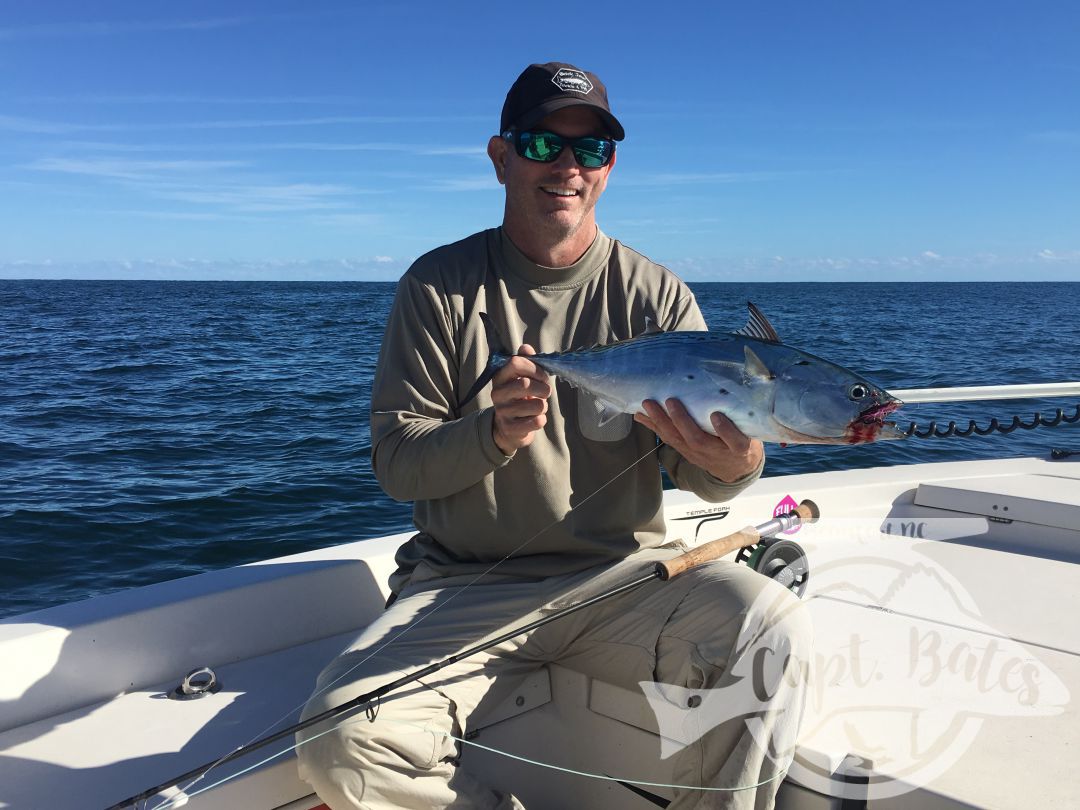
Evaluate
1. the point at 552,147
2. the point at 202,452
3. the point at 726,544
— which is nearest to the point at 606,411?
the point at 726,544

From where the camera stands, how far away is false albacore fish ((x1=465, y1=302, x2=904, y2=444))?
86.3 inches

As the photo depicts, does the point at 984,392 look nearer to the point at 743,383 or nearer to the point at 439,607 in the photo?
the point at 743,383

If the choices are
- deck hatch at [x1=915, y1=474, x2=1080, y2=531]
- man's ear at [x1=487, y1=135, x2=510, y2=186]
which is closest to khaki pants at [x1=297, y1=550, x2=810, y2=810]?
man's ear at [x1=487, y1=135, x2=510, y2=186]

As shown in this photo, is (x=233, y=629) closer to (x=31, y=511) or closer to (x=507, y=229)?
(x=507, y=229)

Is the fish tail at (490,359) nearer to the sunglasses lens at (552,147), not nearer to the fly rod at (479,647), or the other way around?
the sunglasses lens at (552,147)

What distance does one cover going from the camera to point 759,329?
7.97 feet

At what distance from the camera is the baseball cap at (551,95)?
2.96 m

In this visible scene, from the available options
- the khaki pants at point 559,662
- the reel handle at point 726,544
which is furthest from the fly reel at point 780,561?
the khaki pants at point 559,662

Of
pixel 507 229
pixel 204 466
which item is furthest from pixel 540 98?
pixel 204 466

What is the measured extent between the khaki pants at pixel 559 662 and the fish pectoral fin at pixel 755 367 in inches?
26.8

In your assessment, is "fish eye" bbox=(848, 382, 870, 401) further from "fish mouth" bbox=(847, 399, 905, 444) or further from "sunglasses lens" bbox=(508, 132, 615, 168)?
"sunglasses lens" bbox=(508, 132, 615, 168)

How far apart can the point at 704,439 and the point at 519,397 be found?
1.86 ft

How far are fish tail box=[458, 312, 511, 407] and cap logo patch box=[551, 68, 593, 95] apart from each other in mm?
873

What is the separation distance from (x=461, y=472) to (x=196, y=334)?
33.4 m
